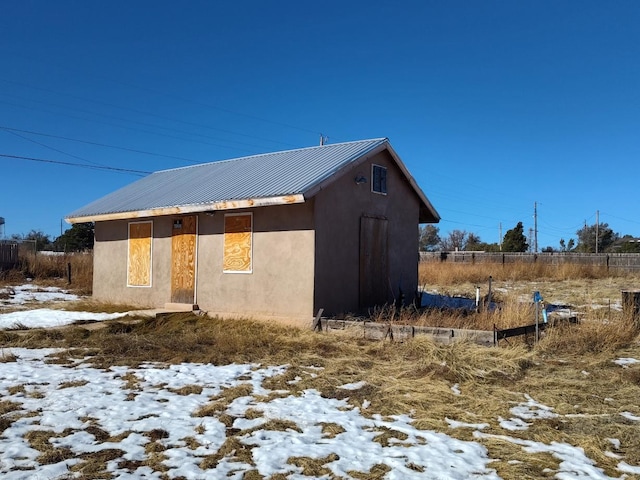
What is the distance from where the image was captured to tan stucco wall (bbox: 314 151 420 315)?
40.7ft

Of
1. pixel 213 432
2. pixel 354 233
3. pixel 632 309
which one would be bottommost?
pixel 213 432

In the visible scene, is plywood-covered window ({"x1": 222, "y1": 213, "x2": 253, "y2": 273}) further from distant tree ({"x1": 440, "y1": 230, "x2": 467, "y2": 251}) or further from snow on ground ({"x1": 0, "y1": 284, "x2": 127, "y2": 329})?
distant tree ({"x1": 440, "y1": 230, "x2": 467, "y2": 251})

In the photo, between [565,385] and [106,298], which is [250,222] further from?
[565,385]

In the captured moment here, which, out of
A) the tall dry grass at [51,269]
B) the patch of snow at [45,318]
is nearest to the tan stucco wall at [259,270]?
the patch of snow at [45,318]

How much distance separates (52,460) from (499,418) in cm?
438

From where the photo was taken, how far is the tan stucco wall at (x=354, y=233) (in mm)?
12406

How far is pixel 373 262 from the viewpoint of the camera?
1418 cm

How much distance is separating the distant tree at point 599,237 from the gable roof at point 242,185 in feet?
189

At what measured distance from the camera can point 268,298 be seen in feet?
41.6

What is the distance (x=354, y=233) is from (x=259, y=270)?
2467 millimetres

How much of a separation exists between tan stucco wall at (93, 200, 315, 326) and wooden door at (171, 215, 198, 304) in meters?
0.19

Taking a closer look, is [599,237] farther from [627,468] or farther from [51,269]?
[627,468]

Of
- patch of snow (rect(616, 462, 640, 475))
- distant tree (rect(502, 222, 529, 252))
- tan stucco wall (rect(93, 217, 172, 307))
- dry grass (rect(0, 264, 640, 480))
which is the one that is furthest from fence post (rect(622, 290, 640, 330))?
distant tree (rect(502, 222, 529, 252))

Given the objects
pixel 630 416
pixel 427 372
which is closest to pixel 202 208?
pixel 427 372
